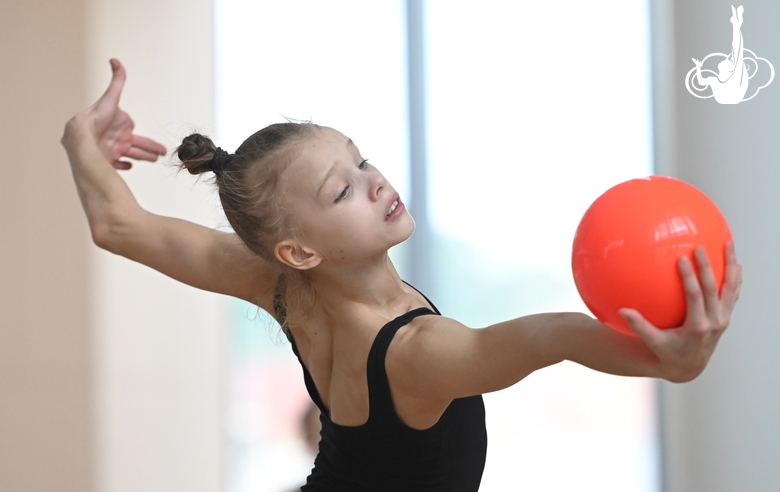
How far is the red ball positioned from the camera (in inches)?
33.2

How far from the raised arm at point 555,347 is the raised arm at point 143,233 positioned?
498 mm

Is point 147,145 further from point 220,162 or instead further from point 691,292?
point 691,292

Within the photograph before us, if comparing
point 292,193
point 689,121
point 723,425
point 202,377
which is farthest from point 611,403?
point 292,193

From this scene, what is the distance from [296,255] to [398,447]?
380 millimetres

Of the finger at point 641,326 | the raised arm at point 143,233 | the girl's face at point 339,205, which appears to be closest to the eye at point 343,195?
the girl's face at point 339,205

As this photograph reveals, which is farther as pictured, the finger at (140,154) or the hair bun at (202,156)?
the finger at (140,154)

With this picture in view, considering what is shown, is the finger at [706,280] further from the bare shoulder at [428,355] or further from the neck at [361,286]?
the neck at [361,286]

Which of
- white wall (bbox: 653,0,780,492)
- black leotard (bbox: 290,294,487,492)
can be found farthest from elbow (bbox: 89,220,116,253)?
white wall (bbox: 653,0,780,492)

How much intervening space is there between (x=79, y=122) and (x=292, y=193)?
2.30 feet

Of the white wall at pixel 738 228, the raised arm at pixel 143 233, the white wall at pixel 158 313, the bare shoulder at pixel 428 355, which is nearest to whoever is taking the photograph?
the bare shoulder at pixel 428 355

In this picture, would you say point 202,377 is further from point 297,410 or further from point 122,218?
point 122,218

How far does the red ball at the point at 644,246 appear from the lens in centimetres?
84

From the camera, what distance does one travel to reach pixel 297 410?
3201mm

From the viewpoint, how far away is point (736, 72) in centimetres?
222
